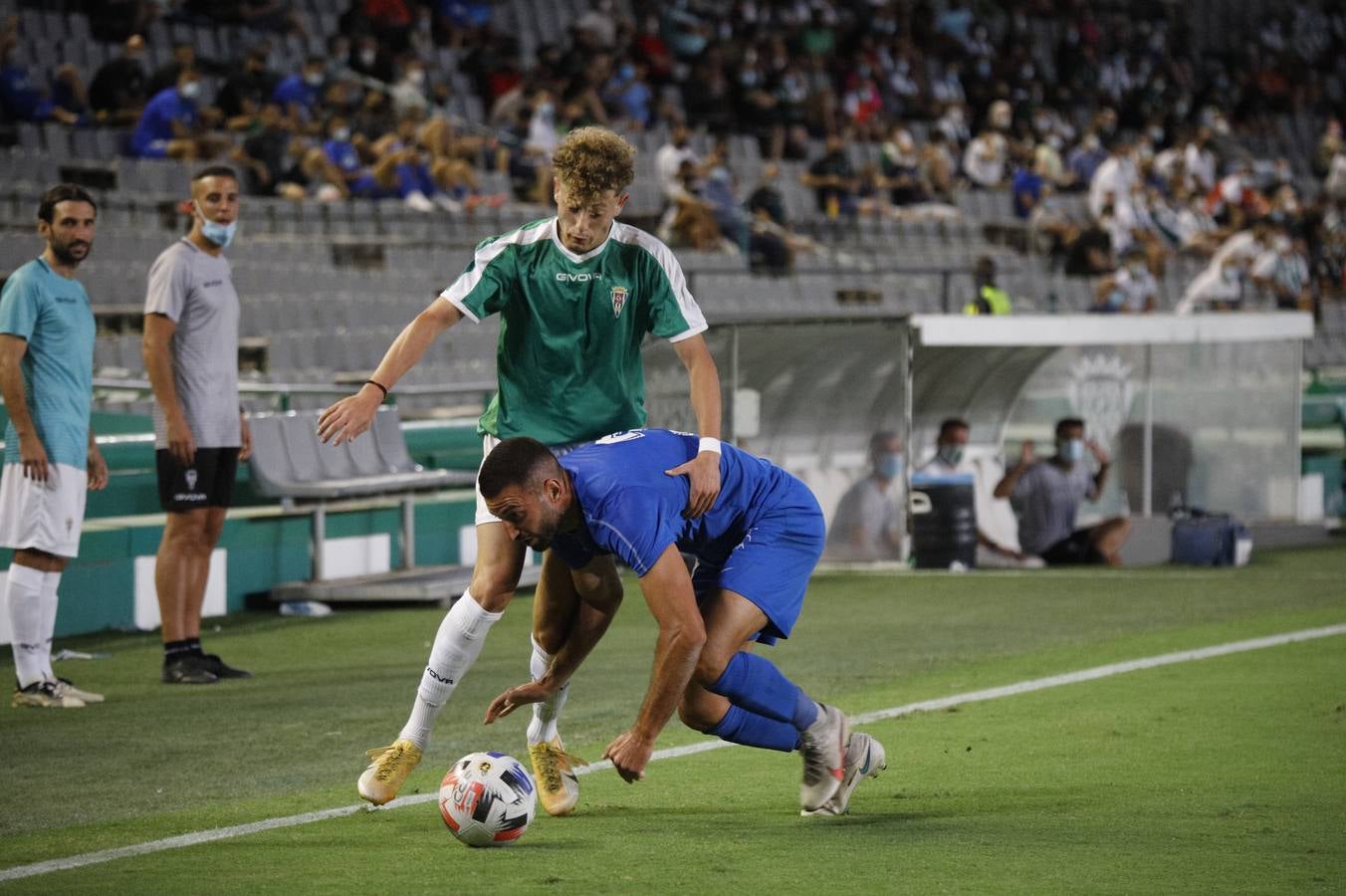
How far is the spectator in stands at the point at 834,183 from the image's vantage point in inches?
910

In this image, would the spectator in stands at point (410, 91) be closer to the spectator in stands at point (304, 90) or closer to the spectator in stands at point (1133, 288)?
the spectator in stands at point (304, 90)

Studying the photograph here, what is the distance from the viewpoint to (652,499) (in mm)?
4988

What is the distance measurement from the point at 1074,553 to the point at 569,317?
9437 mm

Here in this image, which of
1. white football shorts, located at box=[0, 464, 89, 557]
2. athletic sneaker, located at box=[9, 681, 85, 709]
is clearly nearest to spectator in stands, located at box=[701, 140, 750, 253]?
white football shorts, located at box=[0, 464, 89, 557]

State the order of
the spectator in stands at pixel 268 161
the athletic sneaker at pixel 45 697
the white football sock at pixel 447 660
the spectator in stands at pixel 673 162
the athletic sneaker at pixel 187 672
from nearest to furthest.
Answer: the white football sock at pixel 447 660 < the athletic sneaker at pixel 45 697 < the athletic sneaker at pixel 187 672 < the spectator in stands at pixel 268 161 < the spectator in stands at pixel 673 162

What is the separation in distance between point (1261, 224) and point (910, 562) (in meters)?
12.0

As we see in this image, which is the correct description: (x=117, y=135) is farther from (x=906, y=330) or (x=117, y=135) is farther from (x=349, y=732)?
(x=349, y=732)

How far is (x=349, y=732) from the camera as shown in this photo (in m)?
7.43

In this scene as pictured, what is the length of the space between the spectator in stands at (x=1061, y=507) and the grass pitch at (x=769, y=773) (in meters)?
3.35

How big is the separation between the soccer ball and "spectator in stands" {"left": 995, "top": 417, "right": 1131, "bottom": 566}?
32.2 feet

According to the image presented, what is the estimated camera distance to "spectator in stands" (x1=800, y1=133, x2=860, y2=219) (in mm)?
23109

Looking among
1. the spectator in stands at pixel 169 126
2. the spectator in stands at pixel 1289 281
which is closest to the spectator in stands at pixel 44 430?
the spectator in stands at pixel 169 126

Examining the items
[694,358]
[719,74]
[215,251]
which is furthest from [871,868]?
[719,74]

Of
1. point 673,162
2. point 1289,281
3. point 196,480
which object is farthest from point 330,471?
point 1289,281
